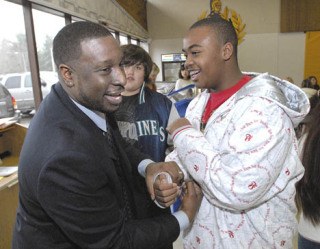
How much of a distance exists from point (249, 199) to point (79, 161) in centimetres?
54

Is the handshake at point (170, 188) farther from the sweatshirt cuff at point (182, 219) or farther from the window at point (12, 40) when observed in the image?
the window at point (12, 40)

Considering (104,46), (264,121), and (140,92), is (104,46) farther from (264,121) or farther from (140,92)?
(140,92)

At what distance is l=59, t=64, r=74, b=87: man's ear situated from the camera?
0.90m

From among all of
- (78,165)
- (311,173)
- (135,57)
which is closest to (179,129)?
(78,165)

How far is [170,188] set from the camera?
1114 mm

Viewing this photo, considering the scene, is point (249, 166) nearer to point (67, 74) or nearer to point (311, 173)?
point (311, 173)

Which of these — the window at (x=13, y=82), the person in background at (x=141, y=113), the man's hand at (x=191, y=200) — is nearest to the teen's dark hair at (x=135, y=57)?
the person in background at (x=141, y=113)

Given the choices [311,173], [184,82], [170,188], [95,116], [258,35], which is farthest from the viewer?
[258,35]

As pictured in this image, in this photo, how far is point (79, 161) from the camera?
78cm

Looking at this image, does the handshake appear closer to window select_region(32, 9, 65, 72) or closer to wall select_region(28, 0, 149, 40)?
window select_region(32, 9, 65, 72)

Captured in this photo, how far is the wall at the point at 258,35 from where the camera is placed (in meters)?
9.63

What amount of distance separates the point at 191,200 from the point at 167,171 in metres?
0.15

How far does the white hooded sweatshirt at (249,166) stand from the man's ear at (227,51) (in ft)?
0.56

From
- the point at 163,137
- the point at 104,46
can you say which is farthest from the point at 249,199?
the point at 163,137
